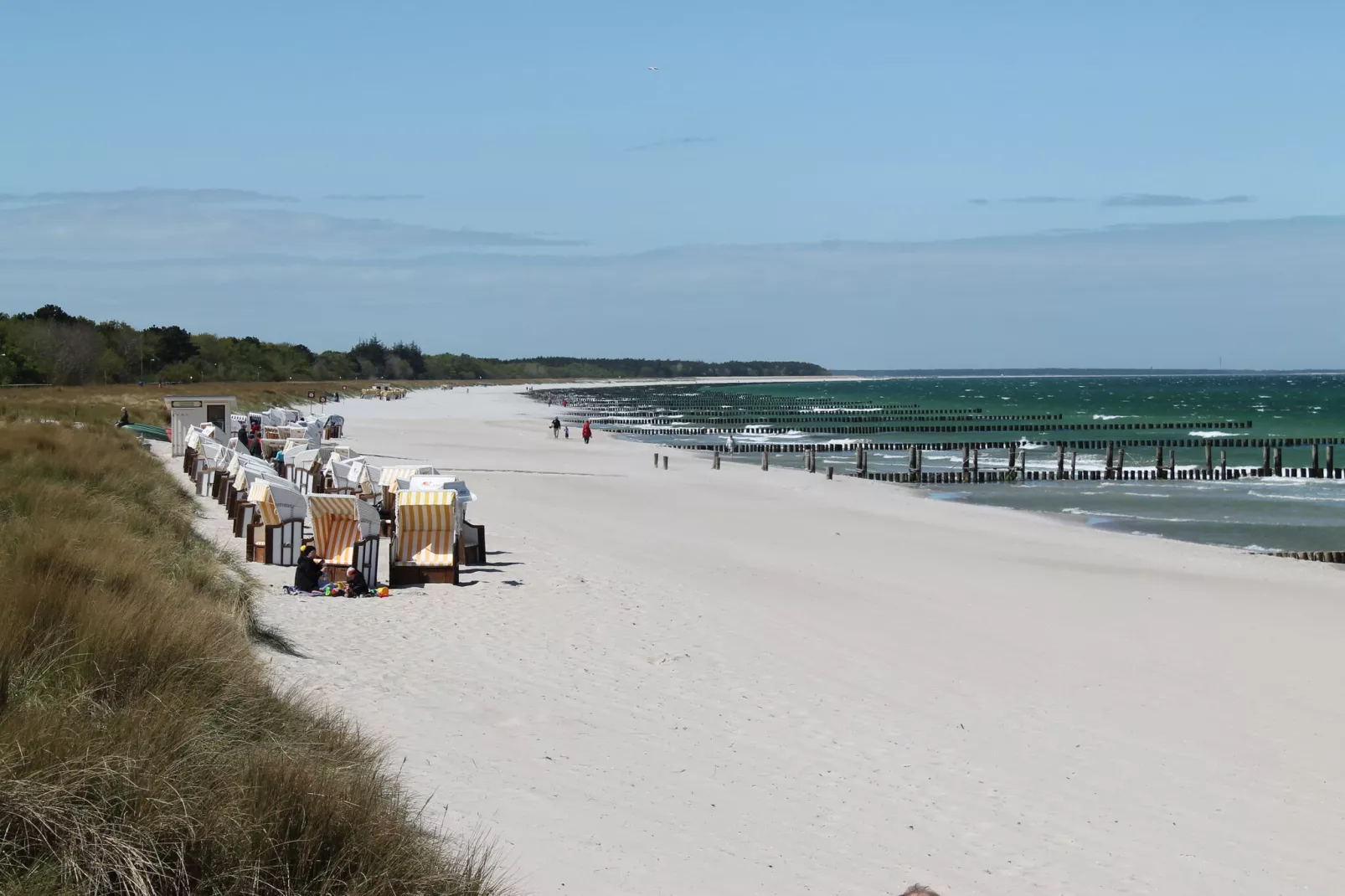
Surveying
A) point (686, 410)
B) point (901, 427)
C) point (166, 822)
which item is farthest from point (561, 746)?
point (686, 410)

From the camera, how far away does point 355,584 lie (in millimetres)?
12742

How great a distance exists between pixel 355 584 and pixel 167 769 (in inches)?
331

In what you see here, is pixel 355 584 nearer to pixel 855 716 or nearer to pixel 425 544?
pixel 425 544

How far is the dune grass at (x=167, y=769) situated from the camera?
4.00 metres

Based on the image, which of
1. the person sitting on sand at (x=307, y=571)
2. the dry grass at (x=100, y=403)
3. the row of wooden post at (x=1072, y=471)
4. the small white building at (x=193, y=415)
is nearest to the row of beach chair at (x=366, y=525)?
the person sitting on sand at (x=307, y=571)

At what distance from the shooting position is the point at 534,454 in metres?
42.0

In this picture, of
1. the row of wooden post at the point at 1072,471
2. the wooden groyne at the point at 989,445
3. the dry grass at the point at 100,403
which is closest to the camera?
the dry grass at the point at 100,403

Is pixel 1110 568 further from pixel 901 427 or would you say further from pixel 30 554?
pixel 901 427

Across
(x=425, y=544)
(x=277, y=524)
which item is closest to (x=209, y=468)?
(x=277, y=524)

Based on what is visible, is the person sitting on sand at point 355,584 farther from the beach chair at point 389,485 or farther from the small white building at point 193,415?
the small white building at point 193,415

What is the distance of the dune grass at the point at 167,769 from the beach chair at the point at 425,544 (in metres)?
5.26

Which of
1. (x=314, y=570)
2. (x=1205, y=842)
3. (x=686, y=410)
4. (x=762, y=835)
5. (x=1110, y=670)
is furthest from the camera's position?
(x=686, y=410)

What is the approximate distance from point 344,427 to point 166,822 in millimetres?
55584

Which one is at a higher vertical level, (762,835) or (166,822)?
(166,822)
